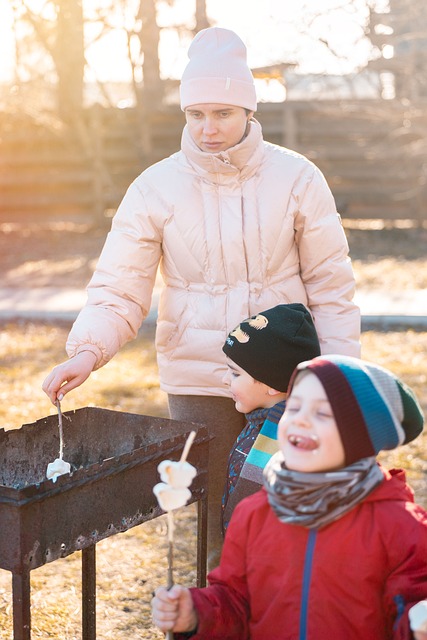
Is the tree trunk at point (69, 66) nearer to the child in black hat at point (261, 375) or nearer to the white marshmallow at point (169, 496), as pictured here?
the child in black hat at point (261, 375)

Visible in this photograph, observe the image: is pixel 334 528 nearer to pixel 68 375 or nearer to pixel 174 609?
pixel 174 609

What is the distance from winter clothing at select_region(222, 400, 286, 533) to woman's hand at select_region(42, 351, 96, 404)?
0.50 meters

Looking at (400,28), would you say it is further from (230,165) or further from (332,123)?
(230,165)

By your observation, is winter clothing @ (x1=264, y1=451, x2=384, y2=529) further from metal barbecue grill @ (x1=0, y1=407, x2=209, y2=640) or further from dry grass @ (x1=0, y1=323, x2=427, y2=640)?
dry grass @ (x1=0, y1=323, x2=427, y2=640)

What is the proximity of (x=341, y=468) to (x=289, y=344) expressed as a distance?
786 mm

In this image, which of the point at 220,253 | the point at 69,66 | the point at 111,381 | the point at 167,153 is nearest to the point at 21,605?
the point at 220,253

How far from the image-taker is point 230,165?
3.10 meters

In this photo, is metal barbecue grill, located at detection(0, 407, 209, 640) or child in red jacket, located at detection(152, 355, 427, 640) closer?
child in red jacket, located at detection(152, 355, 427, 640)

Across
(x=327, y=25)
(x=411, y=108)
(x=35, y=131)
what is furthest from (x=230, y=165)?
(x=35, y=131)

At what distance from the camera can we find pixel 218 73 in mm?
3146

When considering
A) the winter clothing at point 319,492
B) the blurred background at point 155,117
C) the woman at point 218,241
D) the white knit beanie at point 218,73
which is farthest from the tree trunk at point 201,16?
the winter clothing at point 319,492

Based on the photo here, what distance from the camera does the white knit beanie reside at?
3.12 m

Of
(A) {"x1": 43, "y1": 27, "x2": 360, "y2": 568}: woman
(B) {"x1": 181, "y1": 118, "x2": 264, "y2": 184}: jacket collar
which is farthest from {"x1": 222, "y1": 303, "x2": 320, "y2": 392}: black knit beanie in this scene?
(B) {"x1": 181, "y1": 118, "x2": 264, "y2": 184}: jacket collar

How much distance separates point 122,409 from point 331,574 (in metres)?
4.43
